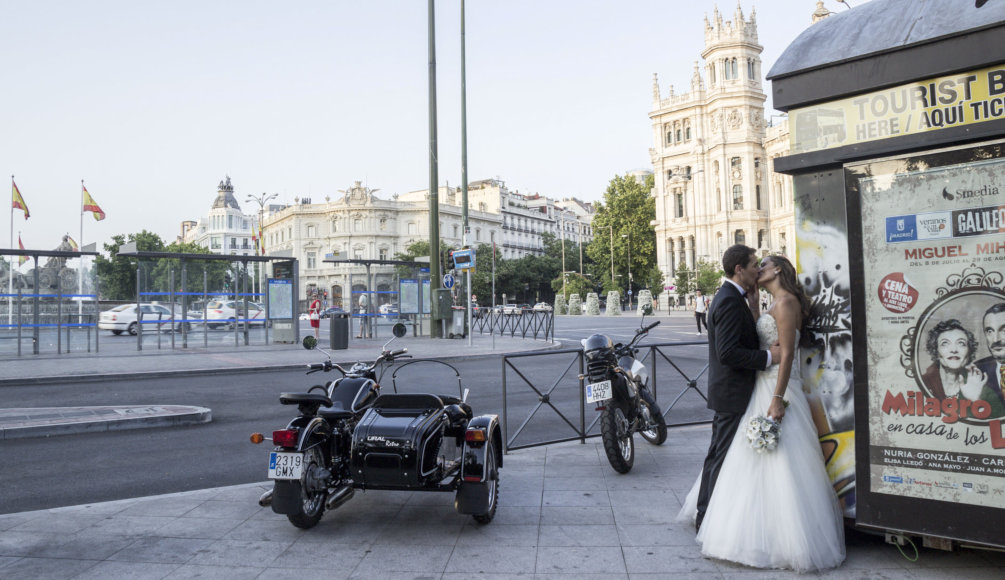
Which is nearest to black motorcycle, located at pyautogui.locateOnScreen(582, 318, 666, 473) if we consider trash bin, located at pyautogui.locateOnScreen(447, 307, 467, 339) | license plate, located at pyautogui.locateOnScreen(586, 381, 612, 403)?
license plate, located at pyautogui.locateOnScreen(586, 381, 612, 403)

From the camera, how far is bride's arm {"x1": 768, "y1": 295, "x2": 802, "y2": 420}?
392cm

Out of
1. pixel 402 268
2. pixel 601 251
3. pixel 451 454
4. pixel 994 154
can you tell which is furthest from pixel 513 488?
pixel 601 251

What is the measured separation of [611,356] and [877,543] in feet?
7.99

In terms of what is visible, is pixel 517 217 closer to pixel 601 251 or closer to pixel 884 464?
pixel 601 251

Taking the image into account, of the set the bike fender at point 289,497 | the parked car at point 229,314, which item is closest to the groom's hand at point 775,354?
the bike fender at point 289,497

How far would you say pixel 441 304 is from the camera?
2223 centimetres

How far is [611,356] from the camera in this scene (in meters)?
5.96

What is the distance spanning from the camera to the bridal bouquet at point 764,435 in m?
3.88

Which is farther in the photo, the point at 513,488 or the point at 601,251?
the point at 601,251

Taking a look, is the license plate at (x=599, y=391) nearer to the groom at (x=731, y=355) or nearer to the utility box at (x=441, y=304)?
the groom at (x=731, y=355)

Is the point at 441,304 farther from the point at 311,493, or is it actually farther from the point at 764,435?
the point at 764,435

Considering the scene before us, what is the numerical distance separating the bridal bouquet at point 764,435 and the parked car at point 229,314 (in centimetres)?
1996

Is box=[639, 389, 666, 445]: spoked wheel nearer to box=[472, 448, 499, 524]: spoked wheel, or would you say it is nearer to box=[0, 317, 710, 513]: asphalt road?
box=[0, 317, 710, 513]: asphalt road

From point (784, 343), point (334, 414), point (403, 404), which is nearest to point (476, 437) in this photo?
point (403, 404)
